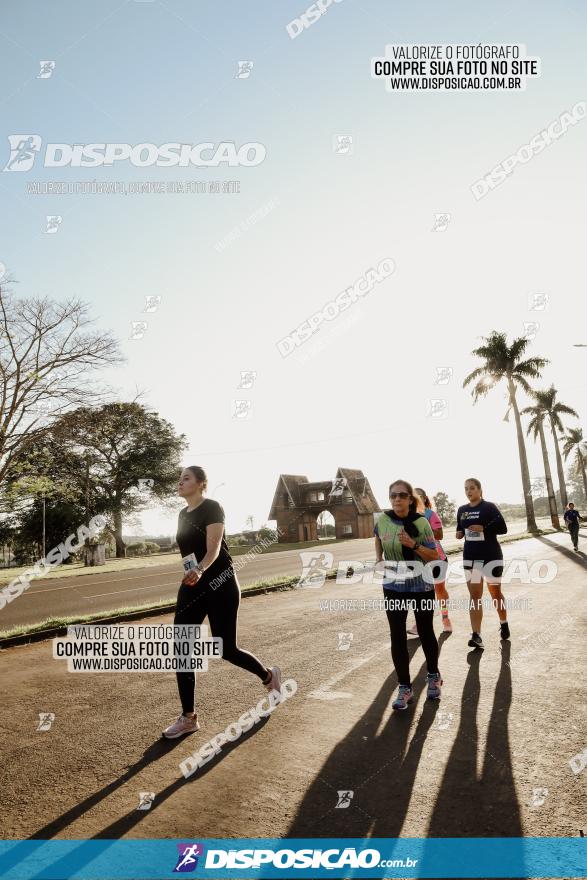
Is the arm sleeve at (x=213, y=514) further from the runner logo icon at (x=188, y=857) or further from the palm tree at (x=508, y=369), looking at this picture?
the palm tree at (x=508, y=369)

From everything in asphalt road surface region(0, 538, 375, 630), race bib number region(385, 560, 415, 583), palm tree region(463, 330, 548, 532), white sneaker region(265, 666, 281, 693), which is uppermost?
palm tree region(463, 330, 548, 532)

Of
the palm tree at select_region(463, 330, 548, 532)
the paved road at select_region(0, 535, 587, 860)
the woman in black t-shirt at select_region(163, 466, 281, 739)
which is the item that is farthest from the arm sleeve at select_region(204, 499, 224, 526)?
the palm tree at select_region(463, 330, 548, 532)

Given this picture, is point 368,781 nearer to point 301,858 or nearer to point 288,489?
point 301,858

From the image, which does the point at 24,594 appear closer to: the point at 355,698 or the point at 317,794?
the point at 355,698

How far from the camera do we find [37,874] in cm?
248

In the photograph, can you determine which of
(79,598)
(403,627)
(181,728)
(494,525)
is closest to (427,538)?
(403,627)

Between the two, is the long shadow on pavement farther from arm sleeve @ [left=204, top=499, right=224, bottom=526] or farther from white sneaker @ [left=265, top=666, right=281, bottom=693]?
arm sleeve @ [left=204, top=499, right=224, bottom=526]

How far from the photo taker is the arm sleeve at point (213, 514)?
14.1 feet

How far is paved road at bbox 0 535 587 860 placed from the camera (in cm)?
282

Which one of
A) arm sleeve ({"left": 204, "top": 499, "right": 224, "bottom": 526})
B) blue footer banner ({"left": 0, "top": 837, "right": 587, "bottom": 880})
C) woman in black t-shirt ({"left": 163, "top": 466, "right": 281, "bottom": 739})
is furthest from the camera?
arm sleeve ({"left": 204, "top": 499, "right": 224, "bottom": 526})

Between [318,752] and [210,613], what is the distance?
1.30m

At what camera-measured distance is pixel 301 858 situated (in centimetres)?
254

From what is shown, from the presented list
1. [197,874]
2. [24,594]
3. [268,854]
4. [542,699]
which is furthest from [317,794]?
[24,594]

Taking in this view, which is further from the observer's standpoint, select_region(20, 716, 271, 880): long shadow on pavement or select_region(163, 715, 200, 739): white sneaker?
select_region(163, 715, 200, 739): white sneaker
